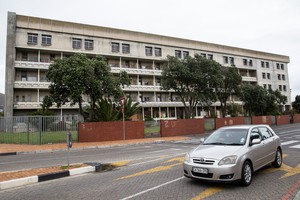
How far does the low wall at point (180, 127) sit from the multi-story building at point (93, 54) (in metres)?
11.3

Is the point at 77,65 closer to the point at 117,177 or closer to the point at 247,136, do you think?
the point at 117,177

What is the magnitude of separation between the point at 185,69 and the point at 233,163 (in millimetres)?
21114

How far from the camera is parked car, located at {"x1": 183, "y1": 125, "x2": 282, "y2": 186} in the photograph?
5.43 meters

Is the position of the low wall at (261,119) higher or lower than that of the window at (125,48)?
lower

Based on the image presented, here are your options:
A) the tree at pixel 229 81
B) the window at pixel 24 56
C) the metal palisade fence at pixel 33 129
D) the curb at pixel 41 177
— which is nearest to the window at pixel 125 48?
the window at pixel 24 56

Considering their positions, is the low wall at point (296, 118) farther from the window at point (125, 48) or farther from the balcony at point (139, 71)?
the window at point (125, 48)

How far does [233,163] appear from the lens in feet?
17.9

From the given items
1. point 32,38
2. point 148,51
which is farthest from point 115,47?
point 32,38

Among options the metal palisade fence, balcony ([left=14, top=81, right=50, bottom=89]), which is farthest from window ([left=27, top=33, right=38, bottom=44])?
the metal palisade fence

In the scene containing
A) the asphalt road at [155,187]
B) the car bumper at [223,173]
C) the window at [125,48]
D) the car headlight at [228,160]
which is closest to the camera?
the asphalt road at [155,187]

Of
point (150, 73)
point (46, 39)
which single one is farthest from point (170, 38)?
point (46, 39)

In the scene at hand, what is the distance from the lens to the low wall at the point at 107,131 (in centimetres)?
1950

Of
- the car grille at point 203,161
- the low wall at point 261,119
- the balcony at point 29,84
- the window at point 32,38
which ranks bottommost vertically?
the car grille at point 203,161

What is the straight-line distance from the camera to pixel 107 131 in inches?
800
